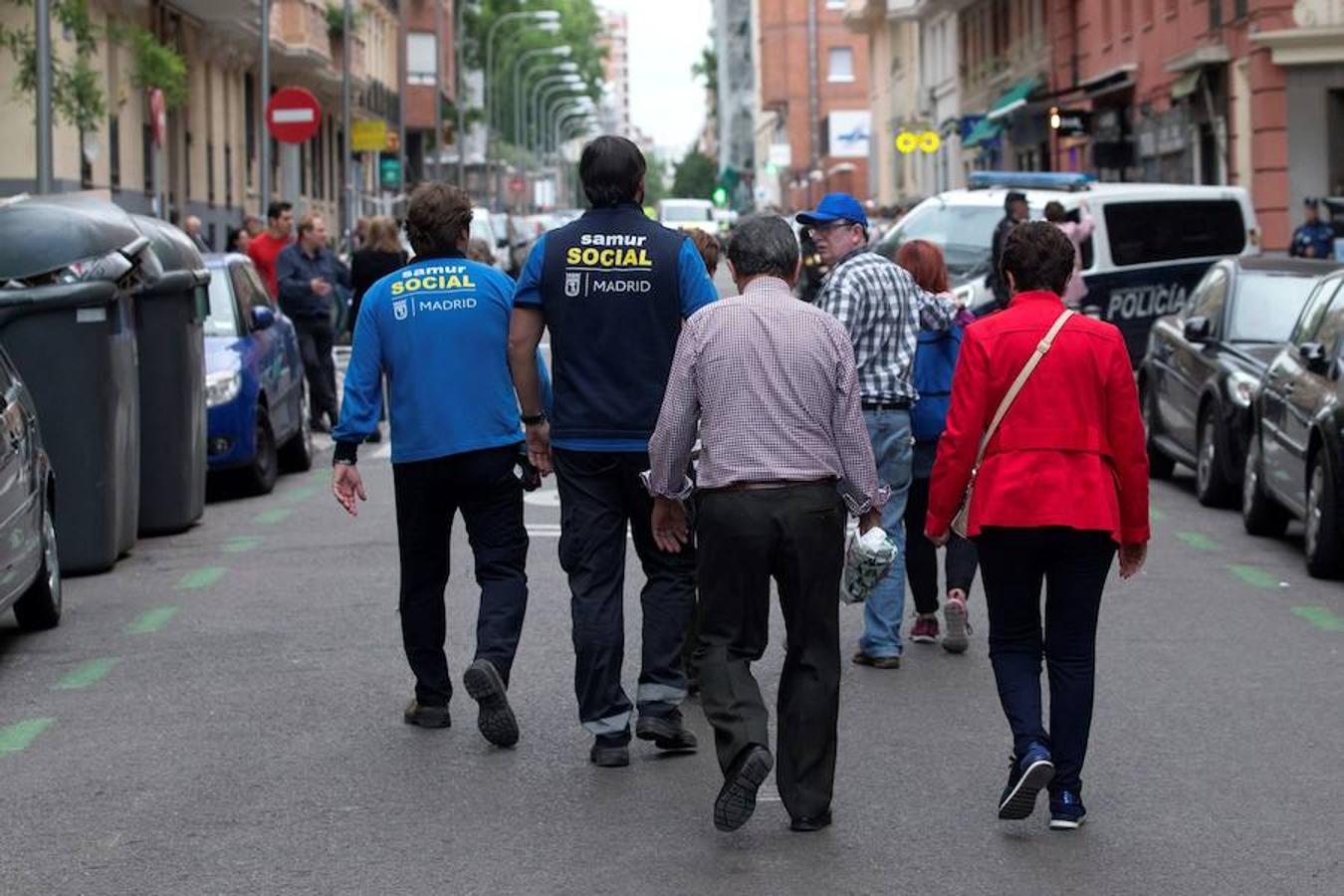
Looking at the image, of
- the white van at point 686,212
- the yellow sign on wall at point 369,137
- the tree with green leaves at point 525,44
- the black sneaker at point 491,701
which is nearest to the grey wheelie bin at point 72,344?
the black sneaker at point 491,701

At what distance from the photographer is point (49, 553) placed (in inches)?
444

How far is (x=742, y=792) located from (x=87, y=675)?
413cm

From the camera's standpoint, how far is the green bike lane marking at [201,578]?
41.5 feet

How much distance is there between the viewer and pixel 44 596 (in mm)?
11258

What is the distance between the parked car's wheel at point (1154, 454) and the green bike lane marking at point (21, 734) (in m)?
10.5

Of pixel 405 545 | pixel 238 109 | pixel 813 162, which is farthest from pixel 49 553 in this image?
pixel 813 162

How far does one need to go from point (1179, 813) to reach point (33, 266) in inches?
294

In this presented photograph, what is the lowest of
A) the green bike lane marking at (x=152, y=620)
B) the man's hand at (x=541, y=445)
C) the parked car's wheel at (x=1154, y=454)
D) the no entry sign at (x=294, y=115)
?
the green bike lane marking at (x=152, y=620)

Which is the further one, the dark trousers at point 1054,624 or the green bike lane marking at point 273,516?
the green bike lane marking at point 273,516

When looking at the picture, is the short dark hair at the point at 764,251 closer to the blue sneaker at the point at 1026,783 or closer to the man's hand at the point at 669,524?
the man's hand at the point at 669,524

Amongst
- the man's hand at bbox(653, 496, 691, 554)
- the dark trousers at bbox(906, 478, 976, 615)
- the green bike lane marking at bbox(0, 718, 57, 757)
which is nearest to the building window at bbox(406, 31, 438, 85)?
the dark trousers at bbox(906, 478, 976, 615)

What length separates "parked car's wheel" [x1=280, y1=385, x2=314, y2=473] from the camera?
1916cm

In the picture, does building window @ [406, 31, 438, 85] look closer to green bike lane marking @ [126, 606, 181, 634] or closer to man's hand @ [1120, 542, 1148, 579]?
green bike lane marking @ [126, 606, 181, 634]

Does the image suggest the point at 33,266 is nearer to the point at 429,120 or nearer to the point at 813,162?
the point at 429,120
